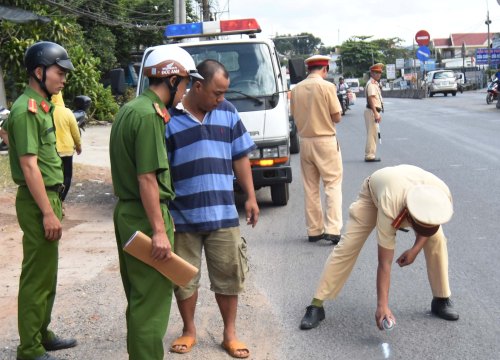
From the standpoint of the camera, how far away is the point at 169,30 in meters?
10.6

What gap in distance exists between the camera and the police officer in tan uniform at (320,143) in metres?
7.87

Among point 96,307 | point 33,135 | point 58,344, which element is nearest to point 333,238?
point 96,307

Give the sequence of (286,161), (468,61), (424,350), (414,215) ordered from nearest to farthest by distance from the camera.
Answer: (414,215), (424,350), (286,161), (468,61)

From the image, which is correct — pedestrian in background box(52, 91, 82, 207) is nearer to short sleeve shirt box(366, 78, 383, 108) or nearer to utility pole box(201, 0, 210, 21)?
short sleeve shirt box(366, 78, 383, 108)

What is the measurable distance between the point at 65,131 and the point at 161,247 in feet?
18.4

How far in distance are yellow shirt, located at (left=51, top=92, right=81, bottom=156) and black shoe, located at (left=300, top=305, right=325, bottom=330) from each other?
14.9 ft

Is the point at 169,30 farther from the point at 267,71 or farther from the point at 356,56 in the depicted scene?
the point at 356,56

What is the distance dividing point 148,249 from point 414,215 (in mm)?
1523

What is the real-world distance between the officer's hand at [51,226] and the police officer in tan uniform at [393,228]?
1.79 metres

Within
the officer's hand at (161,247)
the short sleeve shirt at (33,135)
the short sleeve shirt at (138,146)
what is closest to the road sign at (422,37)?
the short sleeve shirt at (33,135)

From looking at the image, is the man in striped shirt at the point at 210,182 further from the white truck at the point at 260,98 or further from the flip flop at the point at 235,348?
the white truck at the point at 260,98

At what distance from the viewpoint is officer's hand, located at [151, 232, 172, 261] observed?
3.77m

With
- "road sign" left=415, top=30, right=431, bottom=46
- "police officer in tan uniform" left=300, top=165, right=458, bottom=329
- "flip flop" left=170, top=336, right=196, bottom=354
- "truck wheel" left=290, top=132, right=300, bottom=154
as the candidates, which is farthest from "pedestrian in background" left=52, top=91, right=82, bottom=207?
"road sign" left=415, top=30, right=431, bottom=46

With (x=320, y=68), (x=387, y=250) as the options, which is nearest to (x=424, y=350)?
(x=387, y=250)
